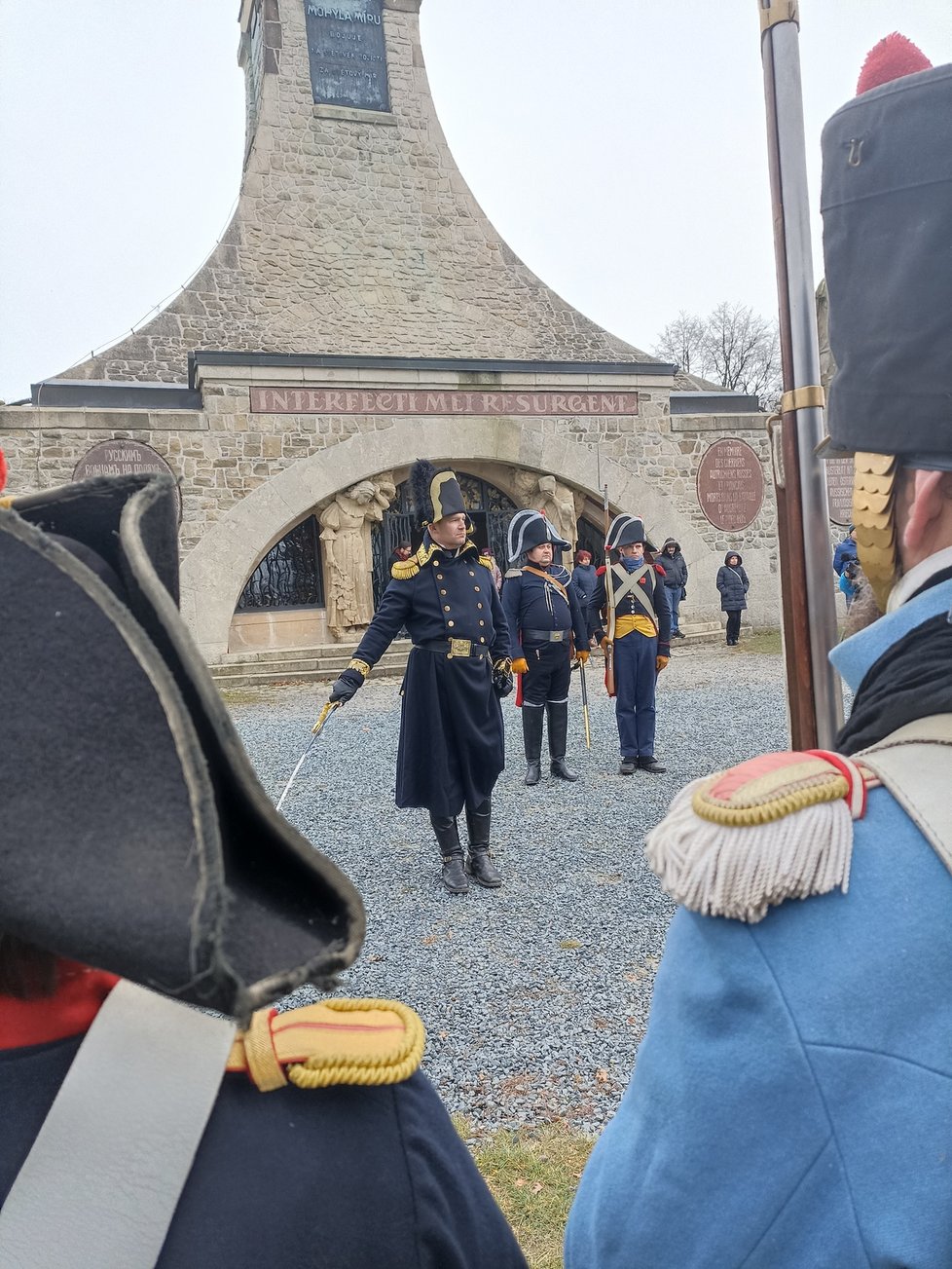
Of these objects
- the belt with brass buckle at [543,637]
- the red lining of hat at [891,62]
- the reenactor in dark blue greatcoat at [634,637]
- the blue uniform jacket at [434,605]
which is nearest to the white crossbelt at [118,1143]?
the red lining of hat at [891,62]

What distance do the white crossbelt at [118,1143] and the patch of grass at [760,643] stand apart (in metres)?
13.1

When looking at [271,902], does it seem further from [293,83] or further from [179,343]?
[293,83]

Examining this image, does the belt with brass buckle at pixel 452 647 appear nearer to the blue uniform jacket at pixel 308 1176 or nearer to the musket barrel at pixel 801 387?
the musket barrel at pixel 801 387

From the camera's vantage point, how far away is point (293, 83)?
15.9 m

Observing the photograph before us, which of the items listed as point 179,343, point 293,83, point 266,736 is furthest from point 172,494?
point 293,83

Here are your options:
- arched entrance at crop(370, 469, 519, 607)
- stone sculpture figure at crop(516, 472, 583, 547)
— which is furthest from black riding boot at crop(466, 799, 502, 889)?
stone sculpture figure at crop(516, 472, 583, 547)

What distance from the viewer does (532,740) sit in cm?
681

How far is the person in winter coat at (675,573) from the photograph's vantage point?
46.8 feet

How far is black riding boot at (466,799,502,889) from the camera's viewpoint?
4758mm

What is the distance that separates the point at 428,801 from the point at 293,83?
50.6ft

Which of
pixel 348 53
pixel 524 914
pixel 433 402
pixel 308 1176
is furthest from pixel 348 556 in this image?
pixel 308 1176

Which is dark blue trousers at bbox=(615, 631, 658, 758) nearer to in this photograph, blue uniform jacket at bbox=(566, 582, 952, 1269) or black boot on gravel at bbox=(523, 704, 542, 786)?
black boot on gravel at bbox=(523, 704, 542, 786)

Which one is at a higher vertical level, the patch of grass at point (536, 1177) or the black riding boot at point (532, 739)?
the black riding boot at point (532, 739)

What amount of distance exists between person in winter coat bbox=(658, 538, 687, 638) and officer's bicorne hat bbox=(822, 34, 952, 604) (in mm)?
13294
